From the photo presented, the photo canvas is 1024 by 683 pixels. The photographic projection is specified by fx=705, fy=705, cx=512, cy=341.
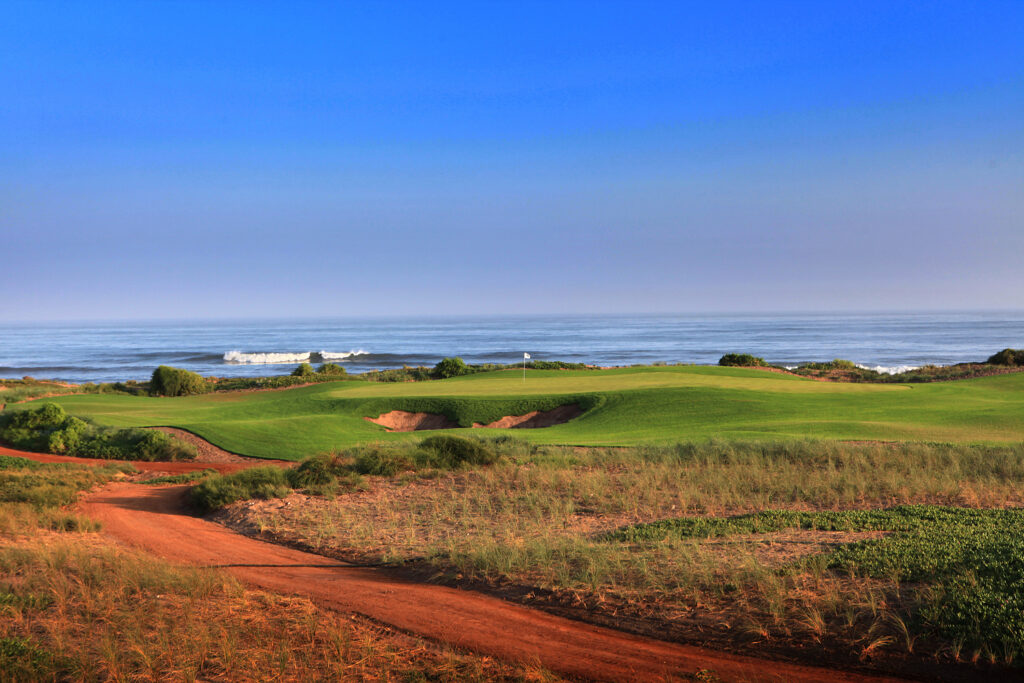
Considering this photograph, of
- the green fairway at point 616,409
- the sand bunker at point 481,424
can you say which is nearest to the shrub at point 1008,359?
the green fairway at point 616,409

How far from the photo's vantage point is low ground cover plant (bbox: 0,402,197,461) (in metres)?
18.7

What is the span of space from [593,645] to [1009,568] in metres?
3.72

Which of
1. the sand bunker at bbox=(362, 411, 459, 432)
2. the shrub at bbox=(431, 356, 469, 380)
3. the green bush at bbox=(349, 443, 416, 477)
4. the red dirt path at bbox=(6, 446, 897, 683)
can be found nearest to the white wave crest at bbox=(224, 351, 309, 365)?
the shrub at bbox=(431, 356, 469, 380)

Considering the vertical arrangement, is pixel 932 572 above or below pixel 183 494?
above

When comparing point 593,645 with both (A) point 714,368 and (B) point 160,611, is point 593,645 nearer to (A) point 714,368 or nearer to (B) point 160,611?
(B) point 160,611

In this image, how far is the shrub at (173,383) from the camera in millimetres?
35656

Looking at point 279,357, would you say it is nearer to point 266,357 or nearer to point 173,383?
point 266,357

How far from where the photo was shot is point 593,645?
575 centimetres

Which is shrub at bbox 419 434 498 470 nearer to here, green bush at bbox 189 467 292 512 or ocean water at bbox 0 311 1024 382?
green bush at bbox 189 467 292 512

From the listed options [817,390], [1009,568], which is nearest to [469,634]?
[1009,568]

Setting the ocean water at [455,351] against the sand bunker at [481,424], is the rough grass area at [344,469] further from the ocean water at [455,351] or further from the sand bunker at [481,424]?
the ocean water at [455,351]

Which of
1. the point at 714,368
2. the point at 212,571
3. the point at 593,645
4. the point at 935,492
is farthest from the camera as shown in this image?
the point at 714,368

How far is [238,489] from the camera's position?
12.4m

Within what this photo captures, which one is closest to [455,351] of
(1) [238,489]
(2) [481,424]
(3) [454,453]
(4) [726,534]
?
(2) [481,424]
